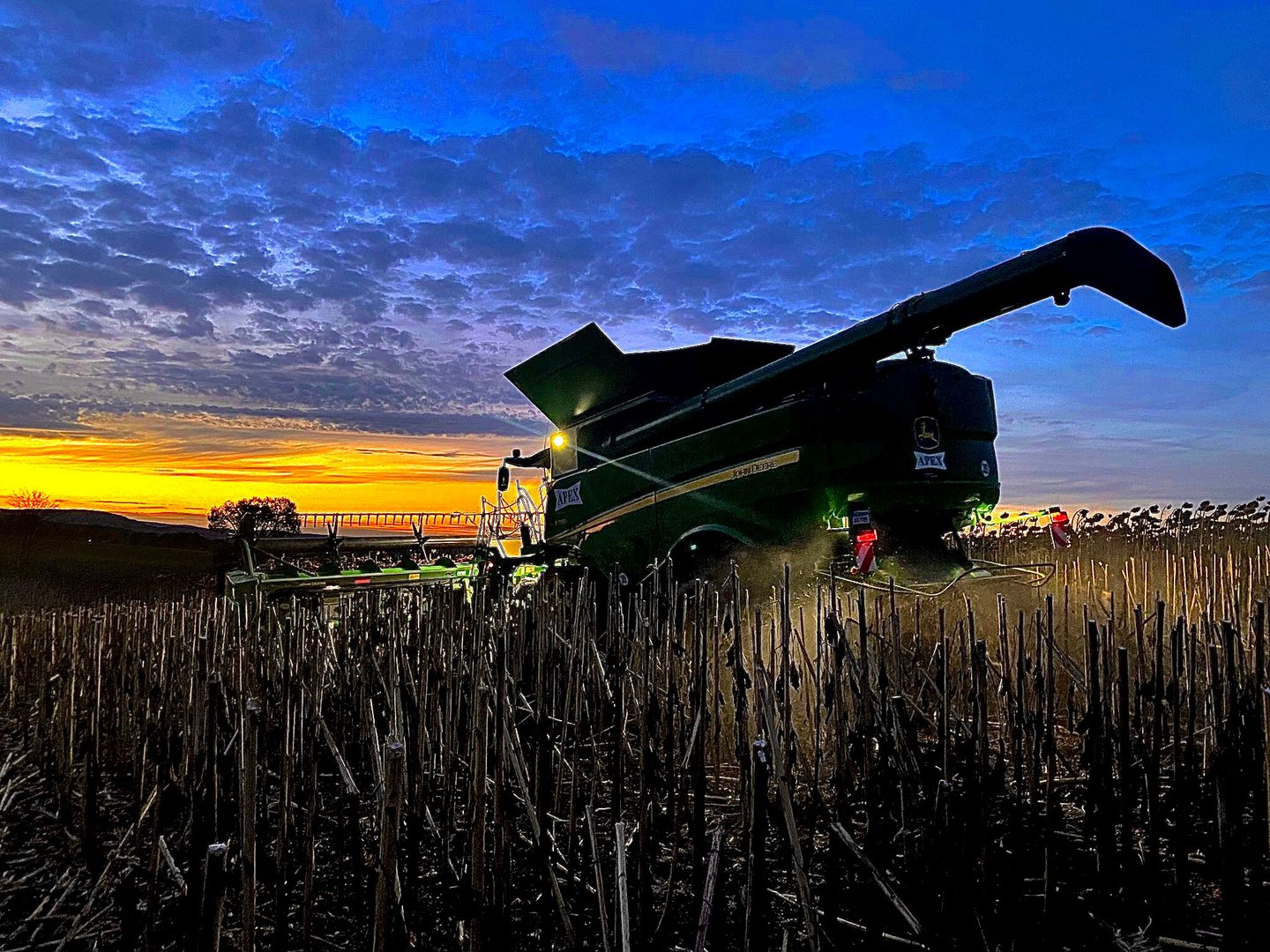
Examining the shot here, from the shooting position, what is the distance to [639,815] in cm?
273

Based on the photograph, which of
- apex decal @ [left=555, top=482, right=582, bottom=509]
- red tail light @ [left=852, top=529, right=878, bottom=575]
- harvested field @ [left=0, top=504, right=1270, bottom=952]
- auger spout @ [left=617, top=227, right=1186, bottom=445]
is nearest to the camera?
harvested field @ [left=0, top=504, right=1270, bottom=952]

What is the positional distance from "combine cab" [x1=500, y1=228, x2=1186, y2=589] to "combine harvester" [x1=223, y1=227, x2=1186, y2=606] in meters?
0.01

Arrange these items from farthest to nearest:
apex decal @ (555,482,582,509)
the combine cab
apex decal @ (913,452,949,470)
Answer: apex decal @ (555,482,582,509), apex decal @ (913,452,949,470), the combine cab

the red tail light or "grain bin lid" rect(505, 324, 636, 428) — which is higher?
"grain bin lid" rect(505, 324, 636, 428)

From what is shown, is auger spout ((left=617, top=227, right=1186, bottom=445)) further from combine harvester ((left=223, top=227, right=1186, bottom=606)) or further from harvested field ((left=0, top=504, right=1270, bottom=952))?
harvested field ((left=0, top=504, right=1270, bottom=952))

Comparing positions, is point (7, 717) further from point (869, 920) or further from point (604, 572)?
point (869, 920)

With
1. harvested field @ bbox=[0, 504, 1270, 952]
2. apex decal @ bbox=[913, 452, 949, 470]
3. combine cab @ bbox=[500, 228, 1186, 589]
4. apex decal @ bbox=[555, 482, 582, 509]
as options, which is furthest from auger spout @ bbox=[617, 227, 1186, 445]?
apex decal @ bbox=[555, 482, 582, 509]

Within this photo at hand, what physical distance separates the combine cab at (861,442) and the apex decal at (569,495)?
110 centimetres

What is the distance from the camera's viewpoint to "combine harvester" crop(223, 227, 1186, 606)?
5.21 meters

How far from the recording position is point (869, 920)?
8.38 feet

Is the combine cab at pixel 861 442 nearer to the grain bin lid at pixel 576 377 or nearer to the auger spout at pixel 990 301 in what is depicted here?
the auger spout at pixel 990 301

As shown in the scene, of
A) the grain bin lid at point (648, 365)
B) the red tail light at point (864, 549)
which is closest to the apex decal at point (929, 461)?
the red tail light at point (864, 549)

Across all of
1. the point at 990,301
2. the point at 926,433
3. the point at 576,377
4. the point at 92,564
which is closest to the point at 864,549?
the point at 926,433

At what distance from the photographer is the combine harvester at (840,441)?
5211 mm
